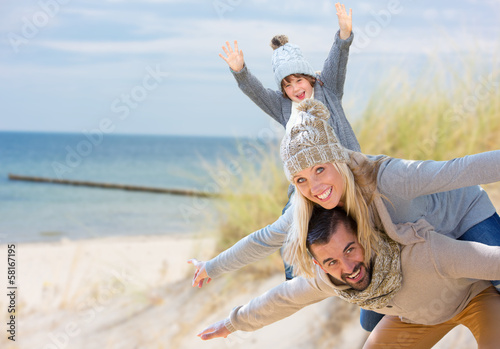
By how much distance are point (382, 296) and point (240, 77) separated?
112cm

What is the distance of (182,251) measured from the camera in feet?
19.2

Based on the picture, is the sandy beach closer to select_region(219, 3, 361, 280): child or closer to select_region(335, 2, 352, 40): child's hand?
select_region(219, 3, 361, 280): child

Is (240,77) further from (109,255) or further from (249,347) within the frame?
(109,255)

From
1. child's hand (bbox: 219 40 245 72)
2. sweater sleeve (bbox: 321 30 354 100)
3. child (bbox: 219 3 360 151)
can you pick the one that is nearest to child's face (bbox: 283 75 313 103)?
child (bbox: 219 3 360 151)

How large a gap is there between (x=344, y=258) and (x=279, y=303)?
1.28 feet

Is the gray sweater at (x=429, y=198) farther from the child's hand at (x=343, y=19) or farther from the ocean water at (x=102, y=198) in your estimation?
the ocean water at (x=102, y=198)

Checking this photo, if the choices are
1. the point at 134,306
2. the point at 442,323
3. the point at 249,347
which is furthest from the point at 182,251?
the point at 442,323

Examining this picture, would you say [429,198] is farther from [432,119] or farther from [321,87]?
[432,119]

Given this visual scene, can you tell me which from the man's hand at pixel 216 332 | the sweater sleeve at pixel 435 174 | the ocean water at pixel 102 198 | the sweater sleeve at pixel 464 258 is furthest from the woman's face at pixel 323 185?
the ocean water at pixel 102 198

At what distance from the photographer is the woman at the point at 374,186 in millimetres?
1384

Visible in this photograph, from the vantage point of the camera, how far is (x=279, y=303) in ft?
5.75

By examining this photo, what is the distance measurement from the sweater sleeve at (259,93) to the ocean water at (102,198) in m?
1.50

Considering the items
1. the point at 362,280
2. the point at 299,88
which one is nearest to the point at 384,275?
the point at 362,280

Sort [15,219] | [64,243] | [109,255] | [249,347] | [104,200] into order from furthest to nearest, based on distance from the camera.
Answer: [104,200]
[15,219]
[64,243]
[109,255]
[249,347]
